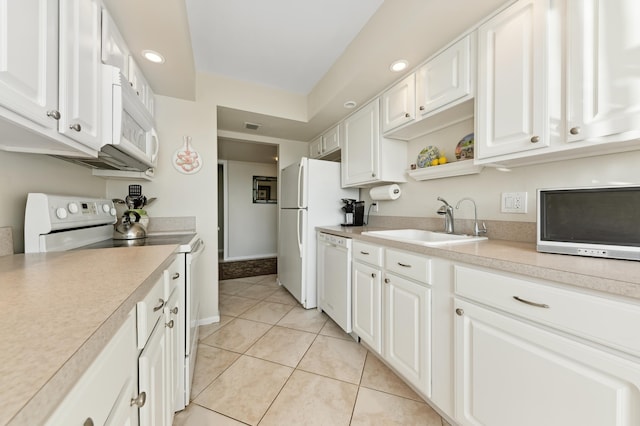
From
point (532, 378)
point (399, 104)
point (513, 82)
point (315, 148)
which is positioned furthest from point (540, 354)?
point (315, 148)

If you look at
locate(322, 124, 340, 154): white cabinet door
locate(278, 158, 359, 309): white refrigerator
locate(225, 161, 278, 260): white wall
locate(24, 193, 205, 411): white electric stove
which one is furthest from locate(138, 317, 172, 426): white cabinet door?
locate(225, 161, 278, 260): white wall

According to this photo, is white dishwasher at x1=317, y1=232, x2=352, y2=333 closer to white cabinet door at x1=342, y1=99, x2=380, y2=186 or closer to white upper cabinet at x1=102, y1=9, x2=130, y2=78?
white cabinet door at x1=342, y1=99, x2=380, y2=186

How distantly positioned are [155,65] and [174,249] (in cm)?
142

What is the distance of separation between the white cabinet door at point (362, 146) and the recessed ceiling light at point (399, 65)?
378mm

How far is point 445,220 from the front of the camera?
184 centimetres

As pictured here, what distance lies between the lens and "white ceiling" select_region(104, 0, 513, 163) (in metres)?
1.34

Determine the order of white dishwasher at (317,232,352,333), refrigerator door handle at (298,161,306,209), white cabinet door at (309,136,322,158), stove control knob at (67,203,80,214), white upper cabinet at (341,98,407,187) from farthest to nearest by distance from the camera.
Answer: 1. white cabinet door at (309,136,322,158)
2. refrigerator door handle at (298,161,306,209)
3. white upper cabinet at (341,98,407,187)
4. white dishwasher at (317,232,352,333)
5. stove control knob at (67,203,80,214)

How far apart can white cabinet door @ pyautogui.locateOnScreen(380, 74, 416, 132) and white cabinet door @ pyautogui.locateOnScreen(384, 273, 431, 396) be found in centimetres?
120

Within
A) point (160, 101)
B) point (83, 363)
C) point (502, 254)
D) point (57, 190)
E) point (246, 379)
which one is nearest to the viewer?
point (83, 363)

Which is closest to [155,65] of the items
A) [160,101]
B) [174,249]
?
[160,101]

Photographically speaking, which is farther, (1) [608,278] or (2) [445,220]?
(2) [445,220]

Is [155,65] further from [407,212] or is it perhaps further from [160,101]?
[407,212]

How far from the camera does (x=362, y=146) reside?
7.77 ft

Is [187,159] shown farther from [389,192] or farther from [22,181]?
[389,192]
